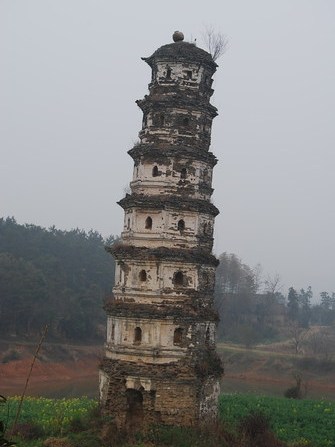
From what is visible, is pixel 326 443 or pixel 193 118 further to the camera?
pixel 326 443

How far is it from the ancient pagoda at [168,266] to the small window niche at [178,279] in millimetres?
37

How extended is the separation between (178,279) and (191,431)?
5284mm

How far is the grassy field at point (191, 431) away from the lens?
19.4m

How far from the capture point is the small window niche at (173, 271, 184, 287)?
2116 centimetres

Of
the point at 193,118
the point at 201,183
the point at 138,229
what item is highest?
the point at 193,118

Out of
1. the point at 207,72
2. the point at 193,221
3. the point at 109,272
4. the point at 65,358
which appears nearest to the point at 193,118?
the point at 207,72

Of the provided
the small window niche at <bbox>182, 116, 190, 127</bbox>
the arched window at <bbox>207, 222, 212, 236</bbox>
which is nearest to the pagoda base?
the arched window at <bbox>207, 222, 212, 236</bbox>

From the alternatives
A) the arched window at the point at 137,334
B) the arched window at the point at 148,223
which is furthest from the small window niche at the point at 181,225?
the arched window at the point at 137,334

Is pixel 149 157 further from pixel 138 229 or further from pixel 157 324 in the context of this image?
pixel 157 324

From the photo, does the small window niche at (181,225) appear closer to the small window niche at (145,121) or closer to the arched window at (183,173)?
the arched window at (183,173)

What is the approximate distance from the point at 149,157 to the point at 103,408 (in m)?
9.43

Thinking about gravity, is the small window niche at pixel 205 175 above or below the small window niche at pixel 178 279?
above

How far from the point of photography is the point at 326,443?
2573cm

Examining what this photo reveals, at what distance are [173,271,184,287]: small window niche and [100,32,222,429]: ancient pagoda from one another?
0.04 meters
